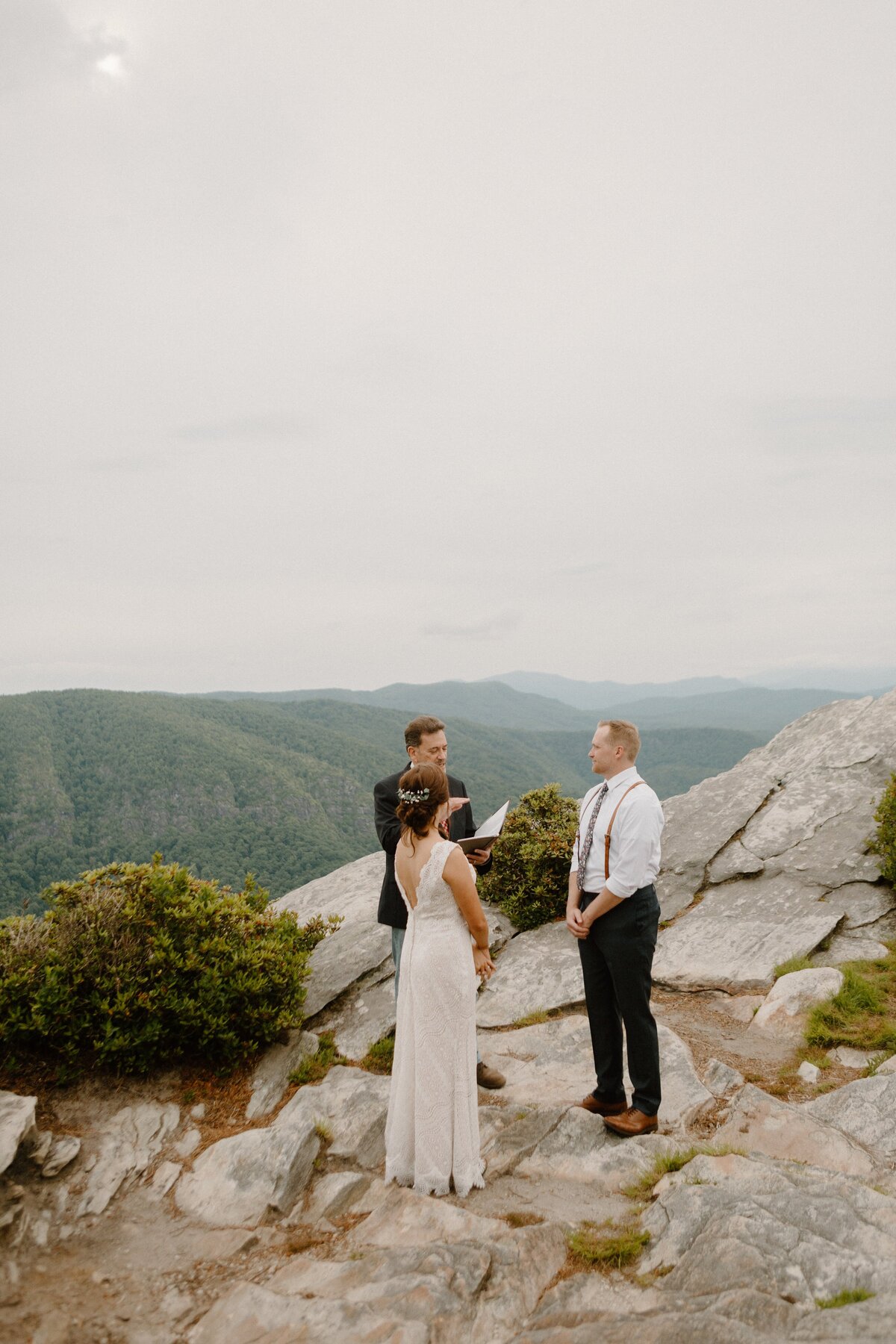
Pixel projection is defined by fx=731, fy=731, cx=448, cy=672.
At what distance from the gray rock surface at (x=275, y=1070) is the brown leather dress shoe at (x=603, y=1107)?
2894 millimetres

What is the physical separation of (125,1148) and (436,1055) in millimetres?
2914

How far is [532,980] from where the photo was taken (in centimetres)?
903

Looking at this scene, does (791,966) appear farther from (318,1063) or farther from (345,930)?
(345,930)

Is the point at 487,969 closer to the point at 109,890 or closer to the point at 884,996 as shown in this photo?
the point at 109,890

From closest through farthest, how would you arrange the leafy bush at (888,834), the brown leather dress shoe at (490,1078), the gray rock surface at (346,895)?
the brown leather dress shoe at (490,1078) < the leafy bush at (888,834) < the gray rock surface at (346,895)

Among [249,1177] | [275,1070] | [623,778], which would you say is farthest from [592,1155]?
[275,1070]

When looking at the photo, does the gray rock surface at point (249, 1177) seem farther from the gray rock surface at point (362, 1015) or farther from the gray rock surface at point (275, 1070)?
the gray rock surface at point (362, 1015)

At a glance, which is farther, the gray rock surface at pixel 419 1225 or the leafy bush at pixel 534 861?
the leafy bush at pixel 534 861

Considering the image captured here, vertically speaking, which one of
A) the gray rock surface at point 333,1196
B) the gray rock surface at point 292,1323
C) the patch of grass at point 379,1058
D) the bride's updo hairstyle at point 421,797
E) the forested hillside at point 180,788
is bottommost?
the forested hillside at point 180,788

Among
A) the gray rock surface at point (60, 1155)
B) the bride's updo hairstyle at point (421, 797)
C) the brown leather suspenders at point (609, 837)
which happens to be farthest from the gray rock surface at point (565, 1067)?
the gray rock surface at point (60, 1155)

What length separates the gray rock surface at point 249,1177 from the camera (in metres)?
5.14

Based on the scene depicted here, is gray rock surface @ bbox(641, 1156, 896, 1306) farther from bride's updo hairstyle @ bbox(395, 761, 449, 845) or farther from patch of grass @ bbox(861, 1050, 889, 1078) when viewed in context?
bride's updo hairstyle @ bbox(395, 761, 449, 845)

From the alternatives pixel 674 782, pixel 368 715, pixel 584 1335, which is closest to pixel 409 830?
pixel 584 1335

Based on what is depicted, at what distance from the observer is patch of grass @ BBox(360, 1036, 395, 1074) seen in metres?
Answer: 7.31
